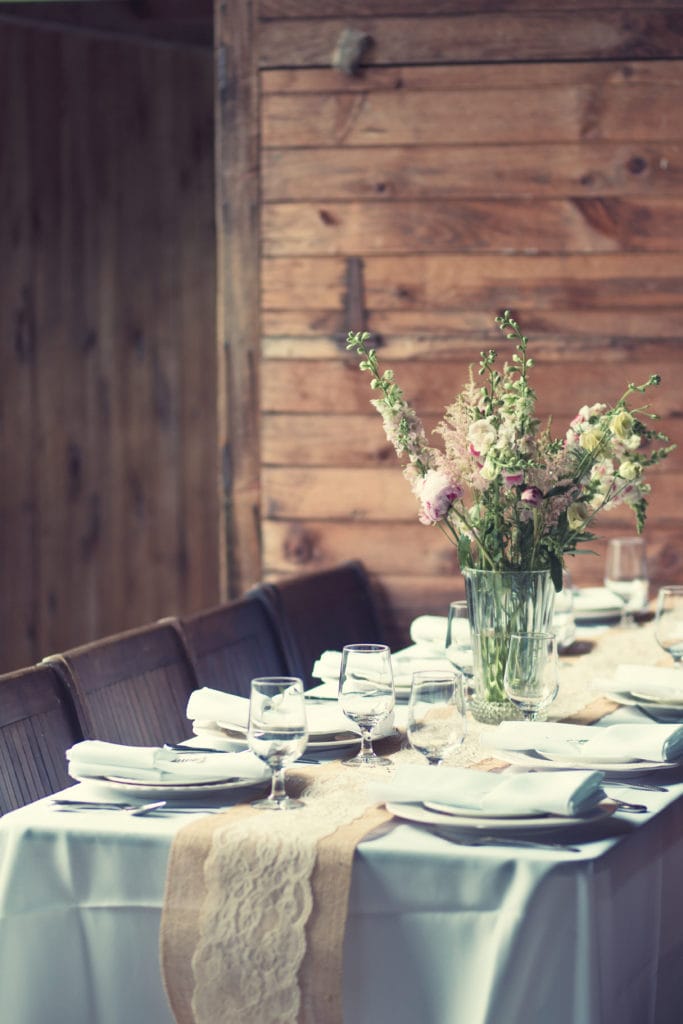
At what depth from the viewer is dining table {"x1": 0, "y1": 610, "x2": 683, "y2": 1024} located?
148 centimetres

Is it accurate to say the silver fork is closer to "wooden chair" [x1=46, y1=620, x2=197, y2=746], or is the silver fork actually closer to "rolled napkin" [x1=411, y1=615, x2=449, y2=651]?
"wooden chair" [x1=46, y1=620, x2=197, y2=746]

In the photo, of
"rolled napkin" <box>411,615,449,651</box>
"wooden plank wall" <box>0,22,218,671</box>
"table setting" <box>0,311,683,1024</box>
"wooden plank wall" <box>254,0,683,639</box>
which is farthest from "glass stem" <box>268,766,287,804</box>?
"wooden plank wall" <box>0,22,218,671</box>

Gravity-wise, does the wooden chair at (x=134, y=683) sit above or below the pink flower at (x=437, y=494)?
below

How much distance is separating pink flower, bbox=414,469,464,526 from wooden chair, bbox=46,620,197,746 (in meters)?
0.61

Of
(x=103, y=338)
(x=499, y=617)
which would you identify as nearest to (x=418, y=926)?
(x=499, y=617)

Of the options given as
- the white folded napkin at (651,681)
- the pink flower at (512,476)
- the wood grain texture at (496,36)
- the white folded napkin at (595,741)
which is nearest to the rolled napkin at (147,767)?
the white folded napkin at (595,741)

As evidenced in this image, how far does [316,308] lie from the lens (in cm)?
379

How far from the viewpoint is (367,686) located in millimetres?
1784

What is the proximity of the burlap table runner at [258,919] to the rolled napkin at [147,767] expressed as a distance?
111mm

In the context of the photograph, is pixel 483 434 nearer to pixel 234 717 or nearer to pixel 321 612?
pixel 234 717

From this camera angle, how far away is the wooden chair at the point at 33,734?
1.99 metres

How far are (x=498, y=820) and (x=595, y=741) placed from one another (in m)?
0.37

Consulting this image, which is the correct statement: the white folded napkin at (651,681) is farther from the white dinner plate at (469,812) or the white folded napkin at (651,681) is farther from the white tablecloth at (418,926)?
the white dinner plate at (469,812)

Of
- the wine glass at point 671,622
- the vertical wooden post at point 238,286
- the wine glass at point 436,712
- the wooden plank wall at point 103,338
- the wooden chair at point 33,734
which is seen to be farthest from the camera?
the wooden plank wall at point 103,338
